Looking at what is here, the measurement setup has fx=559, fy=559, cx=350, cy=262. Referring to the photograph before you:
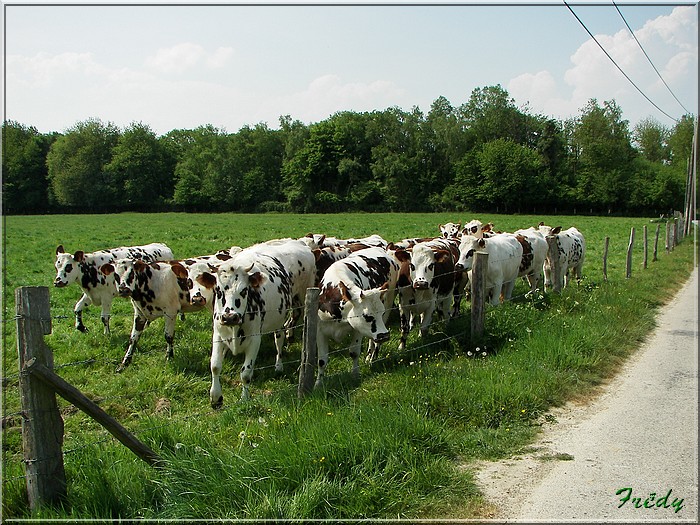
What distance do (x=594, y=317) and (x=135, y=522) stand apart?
8.40 metres

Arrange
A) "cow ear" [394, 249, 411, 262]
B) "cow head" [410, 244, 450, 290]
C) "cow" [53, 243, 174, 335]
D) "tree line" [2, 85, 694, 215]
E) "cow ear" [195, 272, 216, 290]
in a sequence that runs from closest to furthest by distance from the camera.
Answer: "cow ear" [195, 272, 216, 290] < "cow head" [410, 244, 450, 290] < "cow ear" [394, 249, 411, 262] < "cow" [53, 243, 174, 335] < "tree line" [2, 85, 694, 215]

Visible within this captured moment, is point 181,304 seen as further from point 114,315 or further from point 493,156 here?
point 493,156

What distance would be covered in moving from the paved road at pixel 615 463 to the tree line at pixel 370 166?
2318 inches

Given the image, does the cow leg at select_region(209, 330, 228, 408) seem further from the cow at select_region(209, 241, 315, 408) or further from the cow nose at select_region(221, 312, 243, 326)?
the cow nose at select_region(221, 312, 243, 326)

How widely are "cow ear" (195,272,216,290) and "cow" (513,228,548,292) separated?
26.4 feet

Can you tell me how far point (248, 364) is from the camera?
24.9 ft

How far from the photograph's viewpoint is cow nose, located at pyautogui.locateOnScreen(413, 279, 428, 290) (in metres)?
9.66

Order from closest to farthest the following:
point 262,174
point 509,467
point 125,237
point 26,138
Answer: point 509,467, point 125,237, point 26,138, point 262,174

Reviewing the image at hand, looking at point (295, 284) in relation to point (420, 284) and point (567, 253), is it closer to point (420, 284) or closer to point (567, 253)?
point (420, 284)

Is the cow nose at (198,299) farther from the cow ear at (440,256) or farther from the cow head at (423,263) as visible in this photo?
the cow ear at (440,256)

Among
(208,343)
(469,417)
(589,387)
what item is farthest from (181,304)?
(589,387)

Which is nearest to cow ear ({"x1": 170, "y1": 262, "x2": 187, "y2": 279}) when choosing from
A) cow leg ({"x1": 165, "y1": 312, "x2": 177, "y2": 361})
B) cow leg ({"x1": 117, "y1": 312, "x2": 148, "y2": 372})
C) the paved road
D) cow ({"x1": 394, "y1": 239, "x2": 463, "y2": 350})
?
cow leg ({"x1": 165, "y1": 312, "x2": 177, "y2": 361})

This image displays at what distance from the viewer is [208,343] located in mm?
10180

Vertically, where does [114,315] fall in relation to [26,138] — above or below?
below
